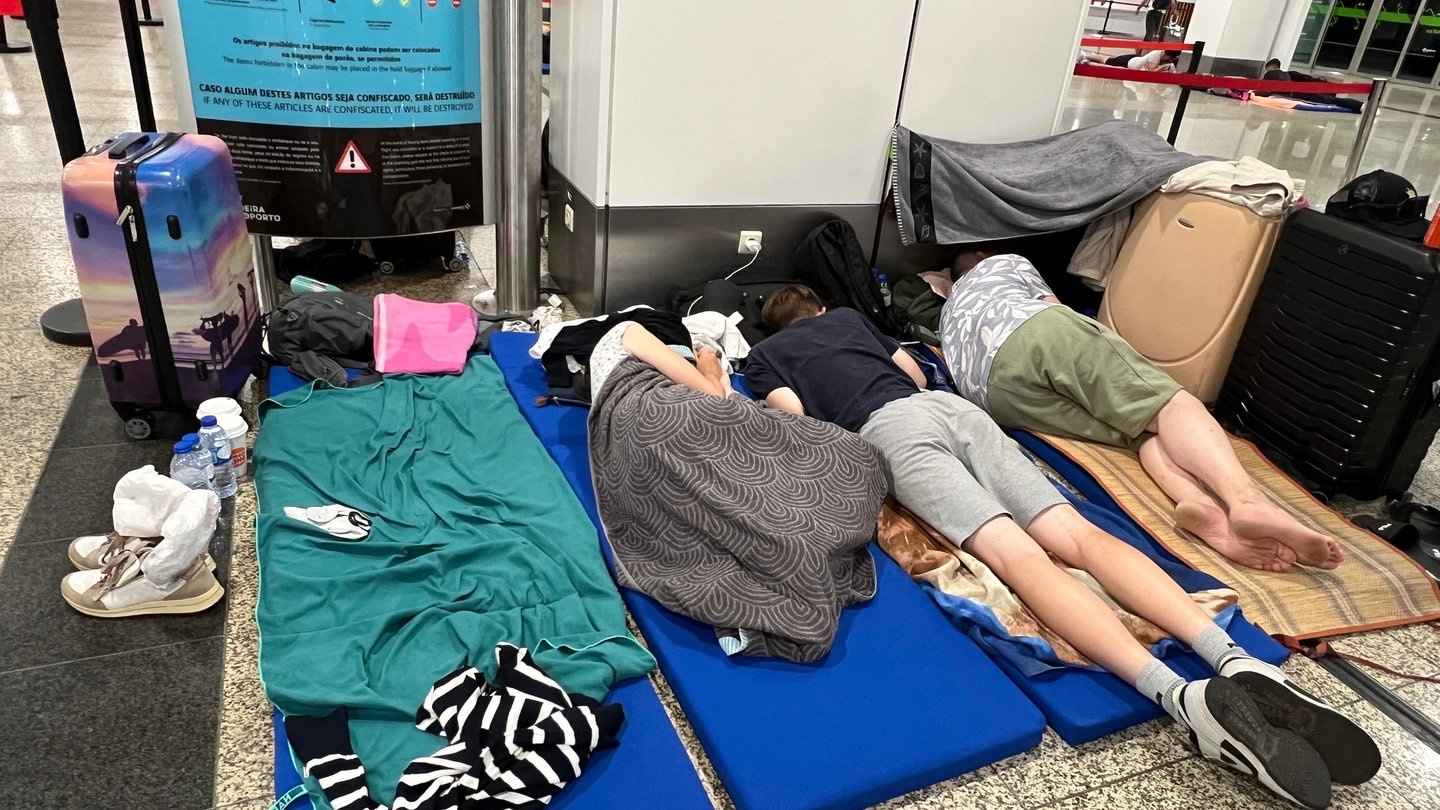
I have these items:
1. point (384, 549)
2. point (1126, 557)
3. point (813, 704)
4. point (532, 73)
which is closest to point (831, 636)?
point (813, 704)

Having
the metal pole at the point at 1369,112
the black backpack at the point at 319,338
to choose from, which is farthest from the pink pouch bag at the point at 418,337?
the metal pole at the point at 1369,112

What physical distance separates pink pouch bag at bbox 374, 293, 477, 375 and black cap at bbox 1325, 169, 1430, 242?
112 inches

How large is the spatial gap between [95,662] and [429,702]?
28.2 inches

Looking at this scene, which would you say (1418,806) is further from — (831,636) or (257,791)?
(257,791)

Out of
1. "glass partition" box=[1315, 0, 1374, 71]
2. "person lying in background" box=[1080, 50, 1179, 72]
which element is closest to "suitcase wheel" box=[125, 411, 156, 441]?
"person lying in background" box=[1080, 50, 1179, 72]

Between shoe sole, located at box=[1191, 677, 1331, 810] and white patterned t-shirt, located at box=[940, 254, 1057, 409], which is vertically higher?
white patterned t-shirt, located at box=[940, 254, 1057, 409]

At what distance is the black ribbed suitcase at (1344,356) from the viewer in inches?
95.9

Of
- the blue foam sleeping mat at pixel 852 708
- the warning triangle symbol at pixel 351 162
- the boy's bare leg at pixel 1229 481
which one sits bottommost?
the blue foam sleeping mat at pixel 852 708

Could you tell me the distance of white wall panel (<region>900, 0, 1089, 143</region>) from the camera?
3367mm

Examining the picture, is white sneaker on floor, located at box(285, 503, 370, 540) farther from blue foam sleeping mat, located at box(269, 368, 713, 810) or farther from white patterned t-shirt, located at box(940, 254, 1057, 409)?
white patterned t-shirt, located at box(940, 254, 1057, 409)

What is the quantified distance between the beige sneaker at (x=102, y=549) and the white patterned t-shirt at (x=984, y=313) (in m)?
2.20

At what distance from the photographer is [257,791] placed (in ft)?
4.98

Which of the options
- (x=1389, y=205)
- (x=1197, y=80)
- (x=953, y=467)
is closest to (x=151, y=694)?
(x=953, y=467)

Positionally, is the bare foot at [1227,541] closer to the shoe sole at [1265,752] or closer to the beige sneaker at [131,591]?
the shoe sole at [1265,752]
